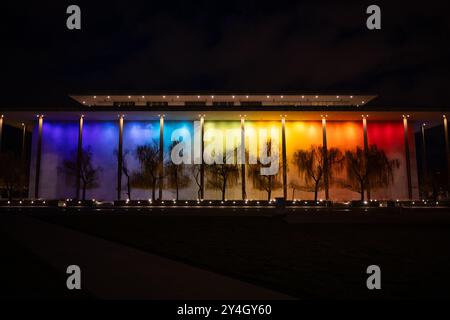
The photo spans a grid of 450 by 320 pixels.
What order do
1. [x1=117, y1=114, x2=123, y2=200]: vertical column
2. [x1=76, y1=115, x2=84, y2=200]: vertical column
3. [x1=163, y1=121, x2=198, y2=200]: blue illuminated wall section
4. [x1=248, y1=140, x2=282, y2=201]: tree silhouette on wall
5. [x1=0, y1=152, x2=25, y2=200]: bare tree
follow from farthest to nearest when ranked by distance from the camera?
[x1=163, y1=121, x2=198, y2=200]: blue illuminated wall section
[x1=248, y1=140, x2=282, y2=201]: tree silhouette on wall
[x1=117, y1=114, x2=123, y2=200]: vertical column
[x1=76, y1=115, x2=84, y2=200]: vertical column
[x1=0, y1=152, x2=25, y2=200]: bare tree

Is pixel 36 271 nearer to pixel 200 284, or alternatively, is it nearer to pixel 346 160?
pixel 200 284

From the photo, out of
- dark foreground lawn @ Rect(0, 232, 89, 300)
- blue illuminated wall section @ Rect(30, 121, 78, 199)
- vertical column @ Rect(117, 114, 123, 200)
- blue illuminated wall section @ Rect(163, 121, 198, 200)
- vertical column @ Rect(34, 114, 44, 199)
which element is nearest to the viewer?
dark foreground lawn @ Rect(0, 232, 89, 300)

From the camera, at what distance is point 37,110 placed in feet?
130

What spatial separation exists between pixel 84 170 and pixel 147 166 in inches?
323

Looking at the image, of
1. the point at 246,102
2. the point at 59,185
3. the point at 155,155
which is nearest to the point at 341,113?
the point at 246,102

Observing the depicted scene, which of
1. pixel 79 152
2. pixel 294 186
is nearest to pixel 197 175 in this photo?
pixel 294 186

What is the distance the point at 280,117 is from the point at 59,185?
98.5ft

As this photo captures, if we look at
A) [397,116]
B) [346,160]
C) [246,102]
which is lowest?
[346,160]

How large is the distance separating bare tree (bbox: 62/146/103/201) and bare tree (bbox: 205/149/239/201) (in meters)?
14.7

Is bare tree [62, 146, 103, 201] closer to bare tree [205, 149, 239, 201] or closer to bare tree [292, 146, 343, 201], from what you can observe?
bare tree [205, 149, 239, 201]

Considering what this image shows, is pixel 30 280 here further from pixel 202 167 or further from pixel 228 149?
pixel 228 149

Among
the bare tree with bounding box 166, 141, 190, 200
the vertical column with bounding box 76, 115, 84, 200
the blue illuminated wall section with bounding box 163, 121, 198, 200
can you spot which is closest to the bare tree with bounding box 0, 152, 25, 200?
the vertical column with bounding box 76, 115, 84, 200

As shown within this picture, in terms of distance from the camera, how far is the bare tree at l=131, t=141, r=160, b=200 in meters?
39.2
